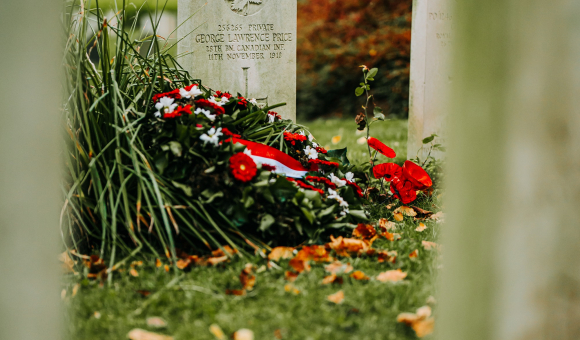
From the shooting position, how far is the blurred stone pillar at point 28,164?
1.18 meters

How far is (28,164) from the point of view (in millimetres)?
1200

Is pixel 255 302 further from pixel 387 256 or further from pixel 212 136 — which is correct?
pixel 212 136

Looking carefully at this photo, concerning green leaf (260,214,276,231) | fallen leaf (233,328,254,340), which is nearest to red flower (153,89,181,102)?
green leaf (260,214,276,231)

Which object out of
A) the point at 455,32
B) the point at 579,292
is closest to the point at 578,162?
the point at 579,292

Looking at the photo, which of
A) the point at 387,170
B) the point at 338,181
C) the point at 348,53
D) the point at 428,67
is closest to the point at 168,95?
the point at 338,181

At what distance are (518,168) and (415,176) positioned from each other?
2.06 metres

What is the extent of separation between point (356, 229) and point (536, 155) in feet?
4.77

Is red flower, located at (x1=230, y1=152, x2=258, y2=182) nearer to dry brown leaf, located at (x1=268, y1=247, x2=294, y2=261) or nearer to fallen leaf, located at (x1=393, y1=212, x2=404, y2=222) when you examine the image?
dry brown leaf, located at (x1=268, y1=247, x2=294, y2=261)

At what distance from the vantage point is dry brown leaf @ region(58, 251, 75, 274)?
199 cm

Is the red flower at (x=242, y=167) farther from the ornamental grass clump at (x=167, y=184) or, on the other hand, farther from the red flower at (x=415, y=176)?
the red flower at (x=415, y=176)

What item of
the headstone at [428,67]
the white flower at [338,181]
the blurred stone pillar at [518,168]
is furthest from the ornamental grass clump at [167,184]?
the headstone at [428,67]

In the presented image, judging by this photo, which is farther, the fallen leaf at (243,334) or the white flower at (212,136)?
the white flower at (212,136)

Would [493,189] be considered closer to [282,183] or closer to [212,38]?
[282,183]

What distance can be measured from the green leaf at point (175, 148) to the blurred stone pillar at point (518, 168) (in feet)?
A: 4.62
